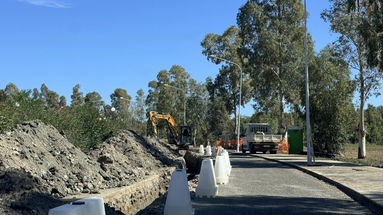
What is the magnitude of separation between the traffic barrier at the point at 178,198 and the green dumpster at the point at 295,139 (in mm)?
27699

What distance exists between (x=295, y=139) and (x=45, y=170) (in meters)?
27.6

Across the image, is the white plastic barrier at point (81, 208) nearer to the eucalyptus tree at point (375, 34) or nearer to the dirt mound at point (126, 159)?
the dirt mound at point (126, 159)

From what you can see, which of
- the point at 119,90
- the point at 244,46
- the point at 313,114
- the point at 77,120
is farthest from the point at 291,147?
the point at 119,90

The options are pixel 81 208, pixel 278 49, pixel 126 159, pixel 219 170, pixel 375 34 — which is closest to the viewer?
pixel 81 208

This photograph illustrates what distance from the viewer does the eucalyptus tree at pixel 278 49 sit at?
144 ft

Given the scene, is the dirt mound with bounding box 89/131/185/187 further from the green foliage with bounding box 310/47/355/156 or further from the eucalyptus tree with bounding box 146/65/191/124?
the eucalyptus tree with bounding box 146/65/191/124

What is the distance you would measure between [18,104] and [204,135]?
229 ft

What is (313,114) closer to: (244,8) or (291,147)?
(291,147)

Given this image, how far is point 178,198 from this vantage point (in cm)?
756

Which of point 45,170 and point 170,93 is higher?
point 170,93

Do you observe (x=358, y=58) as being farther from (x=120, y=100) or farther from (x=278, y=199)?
(x=120, y=100)

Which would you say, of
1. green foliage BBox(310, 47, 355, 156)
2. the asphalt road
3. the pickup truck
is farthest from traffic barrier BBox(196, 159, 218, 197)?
the pickup truck

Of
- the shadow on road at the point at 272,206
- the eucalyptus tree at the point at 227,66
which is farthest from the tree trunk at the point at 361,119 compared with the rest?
the eucalyptus tree at the point at 227,66

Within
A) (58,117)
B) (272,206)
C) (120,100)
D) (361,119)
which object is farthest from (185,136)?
(120,100)
